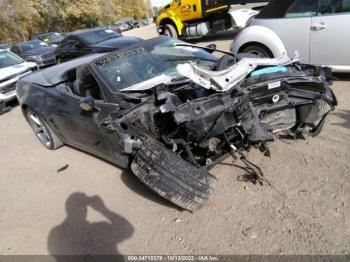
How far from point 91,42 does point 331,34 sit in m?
7.27

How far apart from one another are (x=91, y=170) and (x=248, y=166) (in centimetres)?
209

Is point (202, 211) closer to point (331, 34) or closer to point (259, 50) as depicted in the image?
point (259, 50)

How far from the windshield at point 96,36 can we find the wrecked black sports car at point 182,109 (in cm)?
631

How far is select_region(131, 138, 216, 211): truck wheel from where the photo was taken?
2.75 m

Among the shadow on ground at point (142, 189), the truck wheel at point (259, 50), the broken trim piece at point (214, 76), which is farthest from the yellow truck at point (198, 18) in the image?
the shadow on ground at point (142, 189)

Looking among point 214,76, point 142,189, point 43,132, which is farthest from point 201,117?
point 43,132

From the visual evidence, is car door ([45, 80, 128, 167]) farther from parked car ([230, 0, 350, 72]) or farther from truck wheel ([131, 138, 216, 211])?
parked car ([230, 0, 350, 72])

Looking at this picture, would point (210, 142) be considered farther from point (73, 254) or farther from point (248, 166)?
point (73, 254)

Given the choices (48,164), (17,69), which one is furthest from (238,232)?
(17,69)

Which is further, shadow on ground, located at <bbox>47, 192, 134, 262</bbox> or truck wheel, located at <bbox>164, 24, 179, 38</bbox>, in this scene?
truck wheel, located at <bbox>164, 24, 179, 38</bbox>

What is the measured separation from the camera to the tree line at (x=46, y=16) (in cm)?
3316

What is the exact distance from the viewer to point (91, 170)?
13.5ft

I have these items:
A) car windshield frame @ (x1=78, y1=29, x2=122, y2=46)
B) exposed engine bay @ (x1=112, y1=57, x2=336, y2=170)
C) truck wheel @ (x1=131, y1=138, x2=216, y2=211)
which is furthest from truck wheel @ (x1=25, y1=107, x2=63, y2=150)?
car windshield frame @ (x1=78, y1=29, x2=122, y2=46)

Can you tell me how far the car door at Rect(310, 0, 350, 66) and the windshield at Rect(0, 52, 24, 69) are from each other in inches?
329
